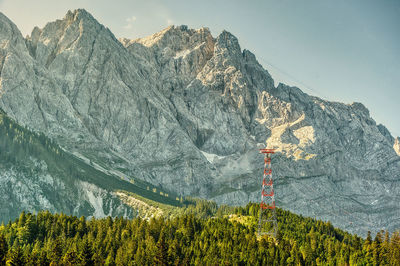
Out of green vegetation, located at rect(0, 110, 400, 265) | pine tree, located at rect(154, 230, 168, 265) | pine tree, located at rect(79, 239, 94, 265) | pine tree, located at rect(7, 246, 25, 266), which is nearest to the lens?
pine tree, located at rect(7, 246, 25, 266)

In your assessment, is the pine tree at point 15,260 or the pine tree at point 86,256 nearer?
the pine tree at point 15,260

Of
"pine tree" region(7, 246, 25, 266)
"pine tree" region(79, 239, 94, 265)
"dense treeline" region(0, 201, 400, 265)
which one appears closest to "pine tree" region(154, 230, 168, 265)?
"dense treeline" region(0, 201, 400, 265)

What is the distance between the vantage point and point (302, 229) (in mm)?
176875

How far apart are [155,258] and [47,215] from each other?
5809 cm

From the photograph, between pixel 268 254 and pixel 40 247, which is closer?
pixel 268 254

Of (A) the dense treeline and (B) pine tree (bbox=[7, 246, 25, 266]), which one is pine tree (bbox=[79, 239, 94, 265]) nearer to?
(A) the dense treeline

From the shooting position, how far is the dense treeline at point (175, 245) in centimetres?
12181

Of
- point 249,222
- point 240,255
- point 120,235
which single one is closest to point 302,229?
point 249,222

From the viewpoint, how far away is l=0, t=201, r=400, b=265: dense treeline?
12181 cm

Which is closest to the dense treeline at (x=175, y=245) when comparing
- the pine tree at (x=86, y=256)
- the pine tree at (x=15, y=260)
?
the pine tree at (x=86, y=256)

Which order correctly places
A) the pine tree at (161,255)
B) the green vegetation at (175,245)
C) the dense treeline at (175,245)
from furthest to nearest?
1. the dense treeline at (175,245)
2. the green vegetation at (175,245)
3. the pine tree at (161,255)

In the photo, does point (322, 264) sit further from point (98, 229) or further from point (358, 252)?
point (98, 229)

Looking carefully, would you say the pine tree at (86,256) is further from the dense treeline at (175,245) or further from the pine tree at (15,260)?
the pine tree at (15,260)

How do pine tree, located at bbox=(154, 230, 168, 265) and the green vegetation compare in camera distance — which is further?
the green vegetation
